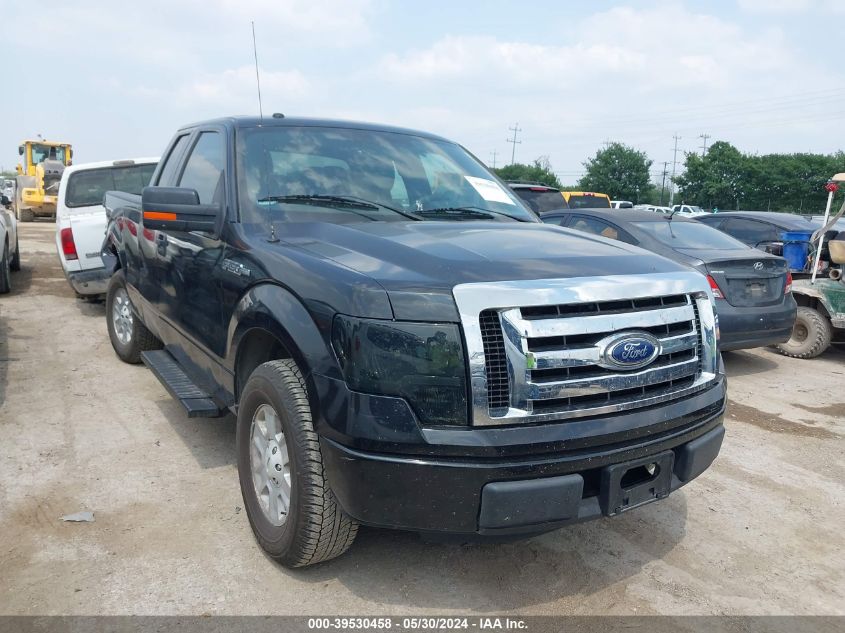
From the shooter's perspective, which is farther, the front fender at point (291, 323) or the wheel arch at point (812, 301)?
the wheel arch at point (812, 301)

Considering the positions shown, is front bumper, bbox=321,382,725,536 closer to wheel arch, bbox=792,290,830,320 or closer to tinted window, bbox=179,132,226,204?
tinted window, bbox=179,132,226,204

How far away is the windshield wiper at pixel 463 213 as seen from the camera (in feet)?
11.5

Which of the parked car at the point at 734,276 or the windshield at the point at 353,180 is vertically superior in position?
the windshield at the point at 353,180

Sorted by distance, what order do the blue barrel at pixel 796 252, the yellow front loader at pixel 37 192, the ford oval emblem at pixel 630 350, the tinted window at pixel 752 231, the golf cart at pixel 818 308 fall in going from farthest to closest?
the yellow front loader at pixel 37 192, the tinted window at pixel 752 231, the blue barrel at pixel 796 252, the golf cart at pixel 818 308, the ford oval emblem at pixel 630 350

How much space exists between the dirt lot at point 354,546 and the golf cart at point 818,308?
2828mm

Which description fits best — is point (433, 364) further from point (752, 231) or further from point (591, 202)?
point (591, 202)

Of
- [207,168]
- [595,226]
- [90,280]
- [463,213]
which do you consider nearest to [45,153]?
[90,280]

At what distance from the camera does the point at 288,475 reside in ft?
9.01

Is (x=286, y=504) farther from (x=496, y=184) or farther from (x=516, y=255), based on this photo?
(x=496, y=184)

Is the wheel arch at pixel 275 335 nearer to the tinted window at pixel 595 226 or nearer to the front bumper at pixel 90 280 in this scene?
the tinted window at pixel 595 226

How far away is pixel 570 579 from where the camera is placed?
2916 mm

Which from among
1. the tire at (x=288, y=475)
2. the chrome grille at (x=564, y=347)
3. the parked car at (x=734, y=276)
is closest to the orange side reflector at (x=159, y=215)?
the tire at (x=288, y=475)

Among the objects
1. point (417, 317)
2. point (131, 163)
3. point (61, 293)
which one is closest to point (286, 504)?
point (417, 317)

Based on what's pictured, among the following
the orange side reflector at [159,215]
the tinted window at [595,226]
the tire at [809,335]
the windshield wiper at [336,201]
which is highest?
the windshield wiper at [336,201]
